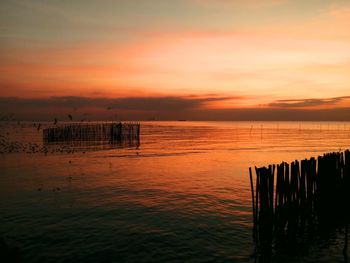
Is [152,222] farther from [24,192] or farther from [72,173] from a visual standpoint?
[72,173]

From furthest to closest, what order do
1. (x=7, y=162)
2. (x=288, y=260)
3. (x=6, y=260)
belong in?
(x=7, y=162), (x=288, y=260), (x=6, y=260)

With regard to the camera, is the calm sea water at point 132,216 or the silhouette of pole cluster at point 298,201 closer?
the calm sea water at point 132,216

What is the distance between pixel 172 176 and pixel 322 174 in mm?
12982

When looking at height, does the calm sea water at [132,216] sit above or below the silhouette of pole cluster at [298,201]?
below

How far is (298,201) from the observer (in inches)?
444

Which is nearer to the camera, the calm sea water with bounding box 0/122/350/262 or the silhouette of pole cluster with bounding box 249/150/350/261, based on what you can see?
the calm sea water with bounding box 0/122/350/262

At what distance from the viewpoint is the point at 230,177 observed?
22.8 meters

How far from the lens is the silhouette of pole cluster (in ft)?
33.5

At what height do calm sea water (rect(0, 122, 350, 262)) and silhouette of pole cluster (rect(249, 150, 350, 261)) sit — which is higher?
silhouette of pole cluster (rect(249, 150, 350, 261))

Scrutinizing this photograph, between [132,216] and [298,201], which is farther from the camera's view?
[132,216]

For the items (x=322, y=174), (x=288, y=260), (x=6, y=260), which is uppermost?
(x=322, y=174)

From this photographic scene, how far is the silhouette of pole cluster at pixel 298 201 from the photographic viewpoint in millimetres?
10203

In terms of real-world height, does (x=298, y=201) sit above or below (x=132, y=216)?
above

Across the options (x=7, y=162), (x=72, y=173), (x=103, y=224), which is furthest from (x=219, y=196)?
(x=7, y=162)
